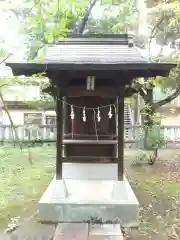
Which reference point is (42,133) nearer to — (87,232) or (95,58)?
(95,58)

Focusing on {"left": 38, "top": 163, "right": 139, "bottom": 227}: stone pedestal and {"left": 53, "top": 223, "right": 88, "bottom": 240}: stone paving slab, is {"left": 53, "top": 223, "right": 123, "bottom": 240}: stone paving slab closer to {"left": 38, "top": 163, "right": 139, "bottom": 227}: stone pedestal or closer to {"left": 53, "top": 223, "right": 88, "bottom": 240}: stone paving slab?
{"left": 53, "top": 223, "right": 88, "bottom": 240}: stone paving slab

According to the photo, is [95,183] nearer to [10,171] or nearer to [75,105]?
[75,105]

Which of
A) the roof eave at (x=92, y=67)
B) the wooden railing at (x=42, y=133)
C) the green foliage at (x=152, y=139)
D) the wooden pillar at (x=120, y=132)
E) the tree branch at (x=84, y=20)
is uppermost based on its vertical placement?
the tree branch at (x=84, y=20)

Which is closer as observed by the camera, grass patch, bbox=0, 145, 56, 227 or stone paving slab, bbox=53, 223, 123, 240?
stone paving slab, bbox=53, 223, 123, 240

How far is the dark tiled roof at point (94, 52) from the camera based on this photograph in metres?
4.29

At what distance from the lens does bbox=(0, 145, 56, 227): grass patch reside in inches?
203

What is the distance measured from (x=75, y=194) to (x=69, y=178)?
0.44 meters

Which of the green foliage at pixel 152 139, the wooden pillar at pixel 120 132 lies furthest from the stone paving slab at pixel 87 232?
the green foliage at pixel 152 139

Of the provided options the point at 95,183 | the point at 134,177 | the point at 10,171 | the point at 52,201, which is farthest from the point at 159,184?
the point at 10,171

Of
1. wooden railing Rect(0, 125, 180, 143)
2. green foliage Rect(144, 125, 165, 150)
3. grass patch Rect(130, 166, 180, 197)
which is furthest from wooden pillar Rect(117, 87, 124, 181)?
wooden railing Rect(0, 125, 180, 143)

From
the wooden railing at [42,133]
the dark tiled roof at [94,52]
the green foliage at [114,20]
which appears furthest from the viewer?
the wooden railing at [42,133]

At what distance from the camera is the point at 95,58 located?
4.43 meters

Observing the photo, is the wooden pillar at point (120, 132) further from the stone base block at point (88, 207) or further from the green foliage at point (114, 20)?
the green foliage at point (114, 20)

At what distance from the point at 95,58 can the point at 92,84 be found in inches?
15.0
